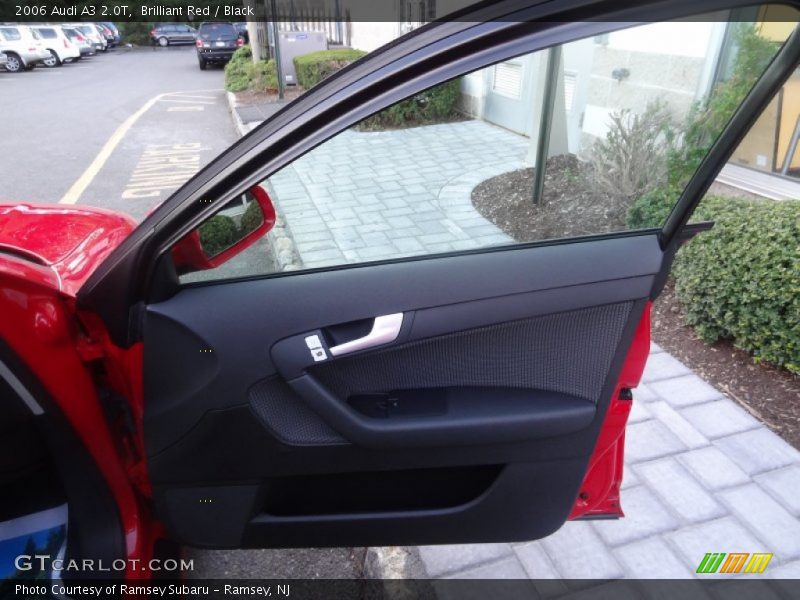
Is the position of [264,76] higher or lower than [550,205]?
lower

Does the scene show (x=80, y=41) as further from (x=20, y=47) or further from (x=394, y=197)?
(x=394, y=197)

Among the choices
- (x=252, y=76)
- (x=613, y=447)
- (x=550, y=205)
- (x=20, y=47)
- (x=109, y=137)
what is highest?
(x=550, y=205)

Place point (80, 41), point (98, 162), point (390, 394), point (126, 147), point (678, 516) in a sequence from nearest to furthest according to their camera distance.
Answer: point (390, 394)
point (678, 516)
point (98, 162)
point (126, 147)
point (80, 41)

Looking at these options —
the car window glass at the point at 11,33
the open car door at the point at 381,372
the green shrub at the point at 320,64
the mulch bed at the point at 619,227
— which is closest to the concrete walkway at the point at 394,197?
the mulch bed at the point at 619,227

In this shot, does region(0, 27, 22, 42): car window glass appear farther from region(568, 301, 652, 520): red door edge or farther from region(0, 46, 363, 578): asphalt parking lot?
region(568, 301, 652, 520): red door edge

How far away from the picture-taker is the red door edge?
1.51 meters

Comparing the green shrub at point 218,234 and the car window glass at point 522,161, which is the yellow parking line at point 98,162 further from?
the green shrub at point 218,234

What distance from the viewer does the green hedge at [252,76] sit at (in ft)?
42.6

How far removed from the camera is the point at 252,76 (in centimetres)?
1401

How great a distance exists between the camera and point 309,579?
7.03 ft

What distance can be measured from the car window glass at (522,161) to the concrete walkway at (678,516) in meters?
1.13

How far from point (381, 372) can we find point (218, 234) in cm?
56

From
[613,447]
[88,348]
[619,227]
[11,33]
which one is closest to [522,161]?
[619,227]

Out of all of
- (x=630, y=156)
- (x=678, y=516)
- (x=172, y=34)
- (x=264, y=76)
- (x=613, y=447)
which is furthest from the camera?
(x=172, y=34)
